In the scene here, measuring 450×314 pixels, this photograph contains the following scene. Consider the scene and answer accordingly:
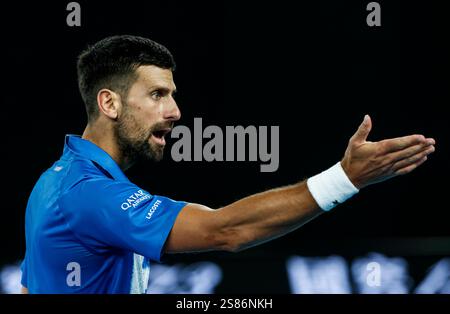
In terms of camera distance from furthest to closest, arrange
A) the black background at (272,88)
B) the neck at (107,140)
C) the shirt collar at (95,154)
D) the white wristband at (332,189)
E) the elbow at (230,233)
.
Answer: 1. the black background at (272,88)
2. the neck at (107,140)
3. the shirt collar at (95,154)
4. the elbow at (230,233)
5. the white wristband at (332,189)

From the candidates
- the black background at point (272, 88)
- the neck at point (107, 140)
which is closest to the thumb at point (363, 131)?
the neck at point (107, 140)

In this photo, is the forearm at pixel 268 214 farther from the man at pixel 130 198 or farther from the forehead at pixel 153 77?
the forehead at pixel 153 77

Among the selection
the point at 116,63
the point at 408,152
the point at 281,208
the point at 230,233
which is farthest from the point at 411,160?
the point at 116,63

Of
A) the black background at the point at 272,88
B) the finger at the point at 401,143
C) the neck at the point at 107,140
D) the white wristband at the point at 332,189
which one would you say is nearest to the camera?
the finger at the point at 401,143

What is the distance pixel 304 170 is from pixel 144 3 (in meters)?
2.11

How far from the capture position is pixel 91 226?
2648 millimetres

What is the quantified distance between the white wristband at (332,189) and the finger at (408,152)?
0.16m

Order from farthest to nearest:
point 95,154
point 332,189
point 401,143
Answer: point 95,154
point 332,189
point 401,143

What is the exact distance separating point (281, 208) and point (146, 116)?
0.88 metres

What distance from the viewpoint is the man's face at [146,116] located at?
3.10 metres

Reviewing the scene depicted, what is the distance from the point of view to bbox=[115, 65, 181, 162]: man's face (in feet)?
10.2

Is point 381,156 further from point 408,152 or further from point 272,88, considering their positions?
point 272,88

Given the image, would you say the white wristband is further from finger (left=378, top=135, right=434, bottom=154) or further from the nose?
the nose
